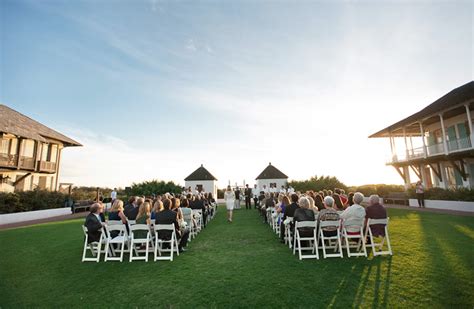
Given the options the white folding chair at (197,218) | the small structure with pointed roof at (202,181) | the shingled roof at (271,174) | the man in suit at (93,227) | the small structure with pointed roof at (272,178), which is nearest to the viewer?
the man in suit at (93,227)

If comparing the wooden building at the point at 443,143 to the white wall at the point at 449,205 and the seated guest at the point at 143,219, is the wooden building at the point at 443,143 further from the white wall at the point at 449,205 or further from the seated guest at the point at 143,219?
the seated guest at the point at 143,219

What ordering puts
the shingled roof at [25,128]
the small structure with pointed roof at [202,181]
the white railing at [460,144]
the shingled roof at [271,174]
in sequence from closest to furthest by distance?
the white railing at [460,144], the shingled roof at [25,128], the small structure with pointed roof at [202,181], the shingled roof at [271,174]

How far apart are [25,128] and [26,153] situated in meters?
2.20

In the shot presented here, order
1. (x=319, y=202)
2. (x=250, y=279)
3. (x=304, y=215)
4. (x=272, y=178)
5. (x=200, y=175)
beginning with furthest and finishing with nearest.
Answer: (x=272, y=178) < (x=200, y=175) < (x=319, y=202) < (x=304, y=215) < (x=250, y=279)

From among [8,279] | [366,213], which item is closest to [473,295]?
[366,213]

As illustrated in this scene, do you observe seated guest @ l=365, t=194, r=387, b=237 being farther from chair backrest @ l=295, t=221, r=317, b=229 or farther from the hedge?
the hedge

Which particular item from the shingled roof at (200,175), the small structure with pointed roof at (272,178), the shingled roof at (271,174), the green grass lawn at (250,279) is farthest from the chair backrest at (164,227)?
the shingled roof at (271,174)

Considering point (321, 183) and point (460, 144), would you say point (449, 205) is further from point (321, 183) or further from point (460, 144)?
point (321, 183)

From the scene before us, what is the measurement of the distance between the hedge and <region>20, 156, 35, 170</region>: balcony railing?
14.5 feet

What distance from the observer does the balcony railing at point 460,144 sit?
15.2 m

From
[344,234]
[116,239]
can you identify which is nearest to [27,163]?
[116,239]

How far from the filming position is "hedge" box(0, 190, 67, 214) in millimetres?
14086

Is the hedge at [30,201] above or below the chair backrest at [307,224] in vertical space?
above

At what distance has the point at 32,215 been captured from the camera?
1502 centimetres
